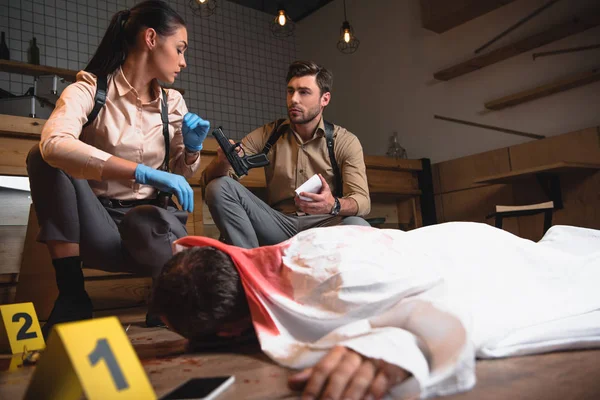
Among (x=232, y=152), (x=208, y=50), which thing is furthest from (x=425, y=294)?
(x=208, y=50)

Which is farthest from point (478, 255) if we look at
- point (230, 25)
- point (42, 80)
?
point (230, 25)

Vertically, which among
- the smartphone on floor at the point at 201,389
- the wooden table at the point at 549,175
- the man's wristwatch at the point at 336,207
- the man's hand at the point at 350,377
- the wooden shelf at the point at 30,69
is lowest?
the smartphone on floor at the point at 201,389

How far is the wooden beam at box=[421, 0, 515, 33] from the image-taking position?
10.00 feet

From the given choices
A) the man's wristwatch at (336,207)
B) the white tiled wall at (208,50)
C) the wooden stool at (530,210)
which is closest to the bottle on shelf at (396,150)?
the white tiled wall at (208,50)

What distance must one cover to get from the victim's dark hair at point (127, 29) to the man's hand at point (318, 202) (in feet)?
2.50

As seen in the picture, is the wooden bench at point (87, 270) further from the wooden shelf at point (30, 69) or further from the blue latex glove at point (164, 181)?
the wooden shelf at point (30, 69)

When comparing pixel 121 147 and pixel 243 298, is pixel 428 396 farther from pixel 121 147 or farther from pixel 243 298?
pixel 121 147

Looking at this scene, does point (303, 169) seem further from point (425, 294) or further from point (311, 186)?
point (425, 294)

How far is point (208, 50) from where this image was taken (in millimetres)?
4082

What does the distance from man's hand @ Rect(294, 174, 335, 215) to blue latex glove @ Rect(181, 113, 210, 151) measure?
1.45ft

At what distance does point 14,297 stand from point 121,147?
827 millimetres

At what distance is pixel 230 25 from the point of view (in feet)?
14.1

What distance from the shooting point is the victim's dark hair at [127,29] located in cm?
153

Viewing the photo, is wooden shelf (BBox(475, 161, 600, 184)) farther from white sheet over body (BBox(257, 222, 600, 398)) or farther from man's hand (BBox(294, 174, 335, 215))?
white sheet over body (BBox(257, 222, 600, 398))
